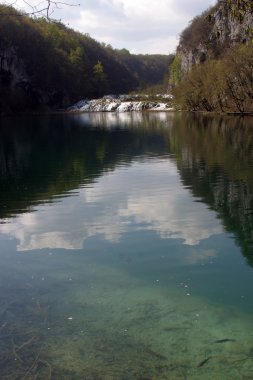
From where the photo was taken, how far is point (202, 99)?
68.9 metres

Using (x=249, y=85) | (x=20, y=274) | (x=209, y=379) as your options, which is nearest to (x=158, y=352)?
(x=209, y=379)

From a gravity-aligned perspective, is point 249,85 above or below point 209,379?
above

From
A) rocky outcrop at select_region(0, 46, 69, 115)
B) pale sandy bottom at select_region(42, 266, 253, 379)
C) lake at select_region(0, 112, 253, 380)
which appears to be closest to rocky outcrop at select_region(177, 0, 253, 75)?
rocky outcrop at select_region(0, 46, 69, 115)

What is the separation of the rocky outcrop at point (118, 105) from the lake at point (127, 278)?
287 ft

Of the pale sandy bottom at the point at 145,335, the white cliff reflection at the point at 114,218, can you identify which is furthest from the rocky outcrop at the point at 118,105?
the pale sandy bottom at the point at 145,335

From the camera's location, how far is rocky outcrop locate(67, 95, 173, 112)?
10919 centimetres

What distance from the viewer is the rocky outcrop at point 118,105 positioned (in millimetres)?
109188

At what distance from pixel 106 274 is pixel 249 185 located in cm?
915

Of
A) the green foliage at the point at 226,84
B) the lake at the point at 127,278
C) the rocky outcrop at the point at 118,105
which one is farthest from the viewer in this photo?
the rocky outcrop at the point at 118,105

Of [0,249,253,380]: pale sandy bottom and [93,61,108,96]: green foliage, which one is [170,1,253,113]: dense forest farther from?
[93,61,108,96]: green foliage

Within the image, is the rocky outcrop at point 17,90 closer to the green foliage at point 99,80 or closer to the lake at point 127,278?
the green foliage at point 99,80

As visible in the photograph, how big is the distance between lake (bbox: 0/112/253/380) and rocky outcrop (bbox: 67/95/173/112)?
8737cm

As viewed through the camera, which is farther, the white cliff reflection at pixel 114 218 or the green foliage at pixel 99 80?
the green foliage at pixel 99 80

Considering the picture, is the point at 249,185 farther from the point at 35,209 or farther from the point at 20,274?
the point at 20,274
